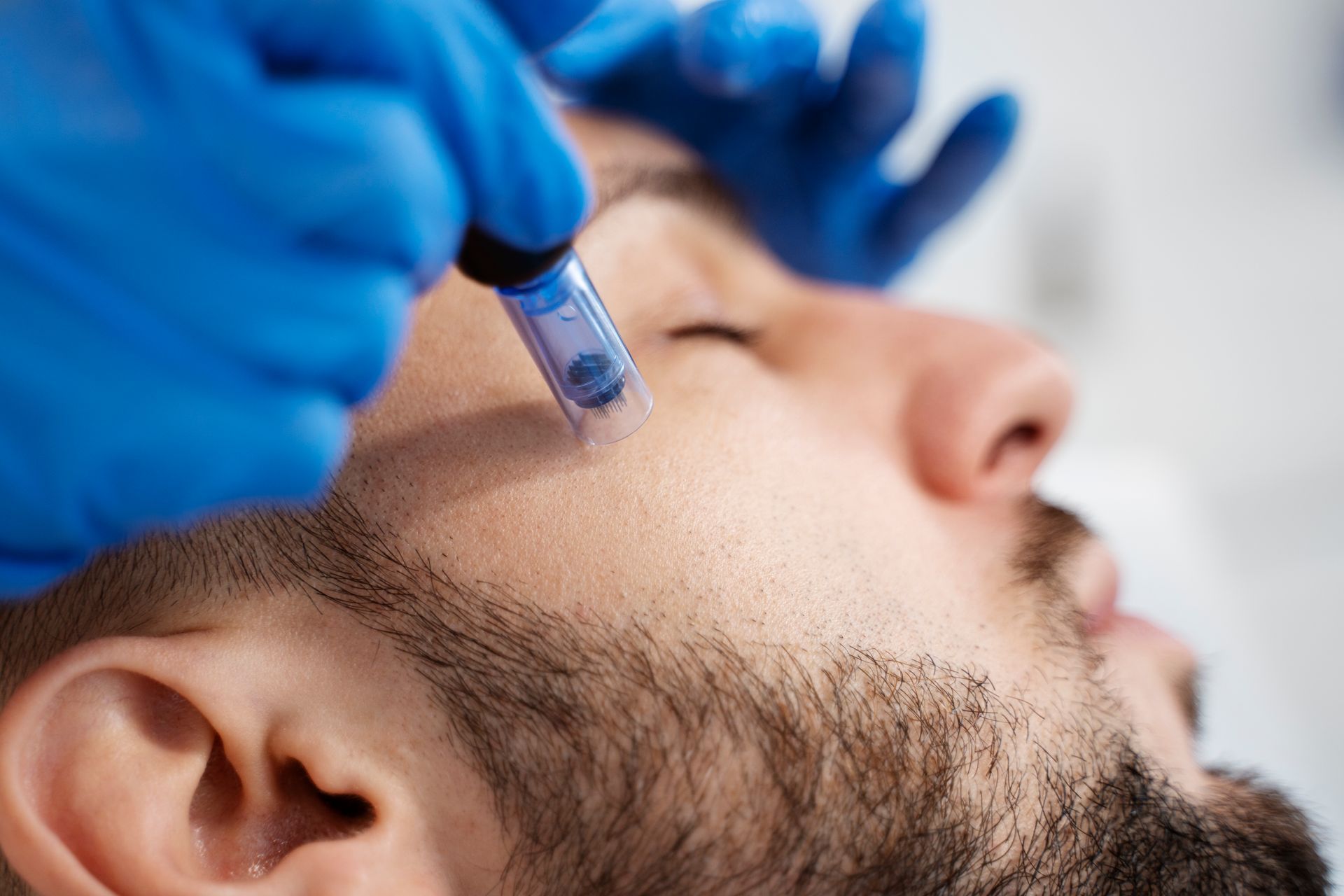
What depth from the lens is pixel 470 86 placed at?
1.72ft

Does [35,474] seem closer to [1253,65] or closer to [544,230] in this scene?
[544,230]

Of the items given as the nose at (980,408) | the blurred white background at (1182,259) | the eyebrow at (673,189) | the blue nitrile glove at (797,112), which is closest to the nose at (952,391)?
the nose at (980,408)

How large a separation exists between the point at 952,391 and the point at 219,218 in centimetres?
57

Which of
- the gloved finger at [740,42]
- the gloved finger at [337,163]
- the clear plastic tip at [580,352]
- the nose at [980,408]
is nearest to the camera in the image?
the gloved finger at [337,163]

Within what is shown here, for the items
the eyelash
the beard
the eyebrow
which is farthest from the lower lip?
the eyebrow

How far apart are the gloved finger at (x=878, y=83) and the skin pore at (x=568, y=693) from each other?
0.58 meters

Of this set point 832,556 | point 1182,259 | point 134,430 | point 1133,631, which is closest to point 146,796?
point 134,430

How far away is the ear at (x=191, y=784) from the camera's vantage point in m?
0.60

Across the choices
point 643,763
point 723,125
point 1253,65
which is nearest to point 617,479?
point 643,763

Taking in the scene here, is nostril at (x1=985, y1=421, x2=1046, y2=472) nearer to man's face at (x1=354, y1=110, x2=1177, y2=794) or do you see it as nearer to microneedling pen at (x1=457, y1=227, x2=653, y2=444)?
man's face at (x1=354, y1=110, x2=1177, y2=794)

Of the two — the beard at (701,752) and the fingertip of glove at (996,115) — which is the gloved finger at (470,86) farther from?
the fingertip of glove at (996,115)

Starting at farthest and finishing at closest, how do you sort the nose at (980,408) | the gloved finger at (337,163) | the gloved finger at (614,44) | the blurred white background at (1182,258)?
the blurred white background at (1182,258) → the gloved finger at (614,44) → the nose at (980,408) → the gloved finger at (337,163)

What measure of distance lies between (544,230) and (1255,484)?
66.6 inches

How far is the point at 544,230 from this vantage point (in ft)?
1.78
